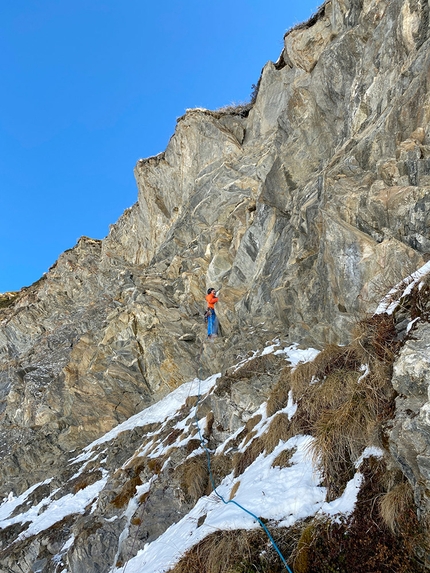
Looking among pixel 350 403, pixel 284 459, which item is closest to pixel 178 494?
pixel 284 459

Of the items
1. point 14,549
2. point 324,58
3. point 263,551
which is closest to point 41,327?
point 14,549

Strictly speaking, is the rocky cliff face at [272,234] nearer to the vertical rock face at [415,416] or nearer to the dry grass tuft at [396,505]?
the vertical rock face at [415,416]

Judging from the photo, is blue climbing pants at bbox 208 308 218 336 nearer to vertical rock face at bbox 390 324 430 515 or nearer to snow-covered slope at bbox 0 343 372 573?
snow-covered slope at bbox 0 343 372 573

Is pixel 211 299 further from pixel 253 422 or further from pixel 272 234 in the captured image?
pixel 253 422

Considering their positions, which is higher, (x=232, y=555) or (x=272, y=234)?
(x=272, y=234)

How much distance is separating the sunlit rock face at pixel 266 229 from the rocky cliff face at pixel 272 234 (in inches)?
3.1

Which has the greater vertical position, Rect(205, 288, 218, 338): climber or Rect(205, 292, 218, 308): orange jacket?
Rect(205, 292, 218, 308): orange jacket

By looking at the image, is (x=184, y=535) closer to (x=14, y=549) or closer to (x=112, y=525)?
(x=112, y=525)

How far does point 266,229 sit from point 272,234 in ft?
2.37

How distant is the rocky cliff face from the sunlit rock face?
0.26ft

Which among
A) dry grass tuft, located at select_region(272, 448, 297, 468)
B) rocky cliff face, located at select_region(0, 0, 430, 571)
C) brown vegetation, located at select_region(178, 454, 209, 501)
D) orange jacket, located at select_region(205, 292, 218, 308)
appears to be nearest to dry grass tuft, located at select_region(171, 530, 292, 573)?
dry grass tuft, located at select_region(272, 448, 297, 468)

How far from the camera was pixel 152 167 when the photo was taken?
3694 cm

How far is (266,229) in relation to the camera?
63.2ft

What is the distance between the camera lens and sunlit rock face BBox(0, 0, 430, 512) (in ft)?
38.7
